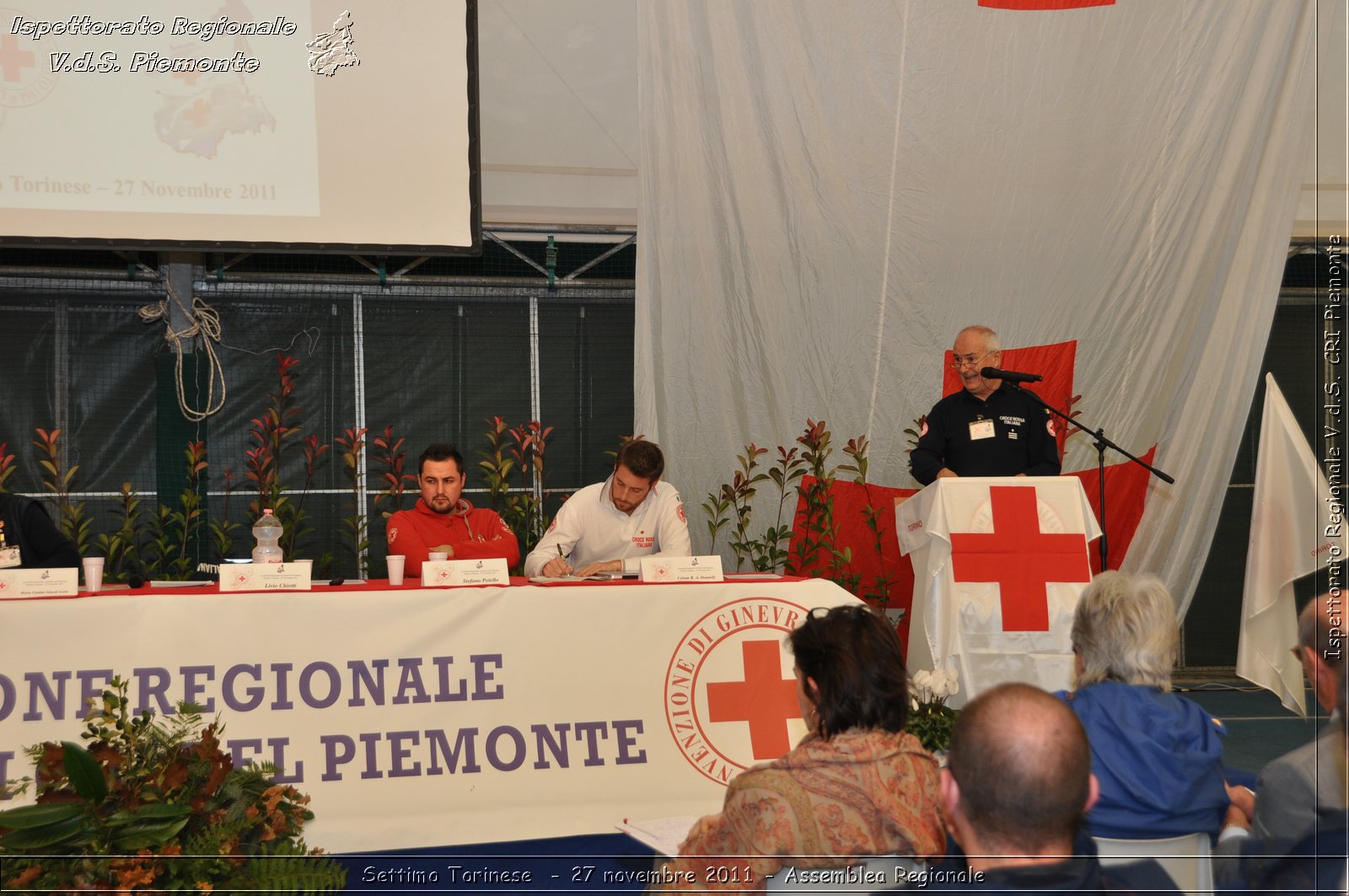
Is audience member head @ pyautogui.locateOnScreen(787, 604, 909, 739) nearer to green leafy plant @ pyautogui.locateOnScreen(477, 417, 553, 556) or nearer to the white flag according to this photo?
the white flag

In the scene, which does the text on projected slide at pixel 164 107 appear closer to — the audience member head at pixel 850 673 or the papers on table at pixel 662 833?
the papers on table at pixel 662 833

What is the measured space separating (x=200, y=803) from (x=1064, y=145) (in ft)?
14.6

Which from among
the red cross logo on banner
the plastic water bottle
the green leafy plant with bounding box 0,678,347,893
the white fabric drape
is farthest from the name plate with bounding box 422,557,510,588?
the red cross logo on banner

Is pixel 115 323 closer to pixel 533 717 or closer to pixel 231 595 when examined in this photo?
pixel 231 595

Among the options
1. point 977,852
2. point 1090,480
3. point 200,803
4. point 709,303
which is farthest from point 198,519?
point 977,852

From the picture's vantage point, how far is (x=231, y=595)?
2764 millimetres

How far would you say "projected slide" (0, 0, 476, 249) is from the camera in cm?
439

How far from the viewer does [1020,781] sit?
1.05 metres

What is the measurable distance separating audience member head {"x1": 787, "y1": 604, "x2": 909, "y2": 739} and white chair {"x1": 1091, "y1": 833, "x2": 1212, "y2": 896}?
17.2 inches

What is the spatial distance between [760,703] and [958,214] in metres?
2.80

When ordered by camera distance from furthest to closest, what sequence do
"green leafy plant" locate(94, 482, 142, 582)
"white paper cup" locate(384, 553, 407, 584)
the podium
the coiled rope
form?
the coiled rope
"green leafy plant" locate(94, 482, 142, 582)
the podium
"white paper cup" locate(384, 553, 407, 584)

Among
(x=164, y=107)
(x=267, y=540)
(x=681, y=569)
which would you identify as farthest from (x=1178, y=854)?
(x=164, y=107)

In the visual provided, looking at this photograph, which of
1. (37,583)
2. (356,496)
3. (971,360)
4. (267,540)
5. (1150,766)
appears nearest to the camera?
(1150,766)

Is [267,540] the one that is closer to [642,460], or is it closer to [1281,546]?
[642,460]
